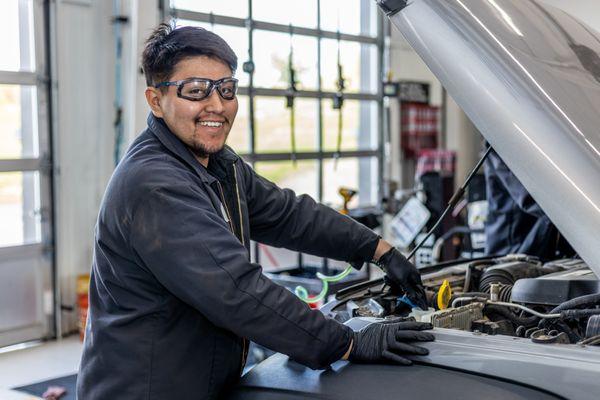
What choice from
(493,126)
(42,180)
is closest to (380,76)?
(42,180)

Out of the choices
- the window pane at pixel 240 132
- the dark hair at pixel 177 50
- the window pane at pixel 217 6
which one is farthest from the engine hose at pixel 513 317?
the window pane at pixel 240 132

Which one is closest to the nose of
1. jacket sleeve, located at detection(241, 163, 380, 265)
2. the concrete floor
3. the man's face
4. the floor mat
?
the man's face

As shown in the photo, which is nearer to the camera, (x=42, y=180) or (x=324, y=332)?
(x=324, y=332)

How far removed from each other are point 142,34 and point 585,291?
505cm

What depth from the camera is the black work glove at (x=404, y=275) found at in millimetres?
2461

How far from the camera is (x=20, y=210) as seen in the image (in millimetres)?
6434

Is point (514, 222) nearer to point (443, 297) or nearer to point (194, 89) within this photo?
point (443, 297)

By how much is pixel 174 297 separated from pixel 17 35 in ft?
16.6

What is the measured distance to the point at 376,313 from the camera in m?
2.35

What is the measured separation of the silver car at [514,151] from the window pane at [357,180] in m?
7.66

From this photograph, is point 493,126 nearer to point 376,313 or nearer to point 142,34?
point 376,313

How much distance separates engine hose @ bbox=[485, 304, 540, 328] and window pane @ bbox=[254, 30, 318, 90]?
221 inches

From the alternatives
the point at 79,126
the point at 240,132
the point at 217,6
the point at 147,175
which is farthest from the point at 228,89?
the point at 240,132

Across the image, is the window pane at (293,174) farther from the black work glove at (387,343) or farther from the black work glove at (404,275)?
the black work glove at (387,343)
